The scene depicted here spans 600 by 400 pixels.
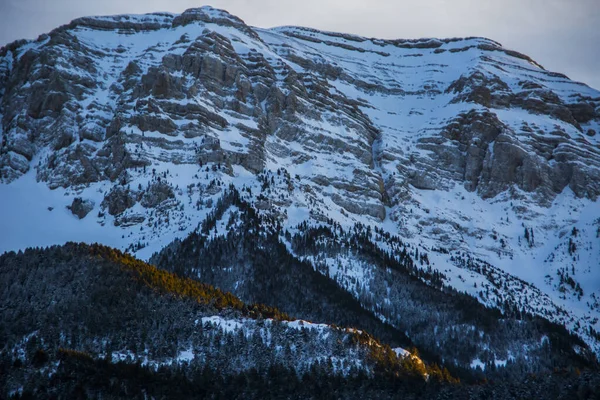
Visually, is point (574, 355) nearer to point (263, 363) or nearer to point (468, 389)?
point (468, 389)

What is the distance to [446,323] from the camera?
146 metres

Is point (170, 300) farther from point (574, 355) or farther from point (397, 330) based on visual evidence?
point (574, 355)

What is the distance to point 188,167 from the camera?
638 feet

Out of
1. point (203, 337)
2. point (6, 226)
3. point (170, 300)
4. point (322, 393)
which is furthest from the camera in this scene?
point (6, 226)

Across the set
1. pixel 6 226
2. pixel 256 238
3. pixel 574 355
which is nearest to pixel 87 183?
pixel 6 226

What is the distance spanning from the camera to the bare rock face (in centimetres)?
18588

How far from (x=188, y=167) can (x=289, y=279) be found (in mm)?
65334

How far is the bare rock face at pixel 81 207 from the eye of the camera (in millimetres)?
185875

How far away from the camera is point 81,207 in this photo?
187 metres

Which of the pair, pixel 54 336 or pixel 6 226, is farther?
pixel 6 226

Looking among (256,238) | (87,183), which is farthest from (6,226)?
(256,238)

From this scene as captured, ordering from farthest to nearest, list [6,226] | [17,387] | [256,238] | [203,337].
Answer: [6,226]
[256,238]
[203,337]
[17,387]

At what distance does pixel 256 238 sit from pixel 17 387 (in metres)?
68.6

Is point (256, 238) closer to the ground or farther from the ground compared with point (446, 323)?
farther from the ground
